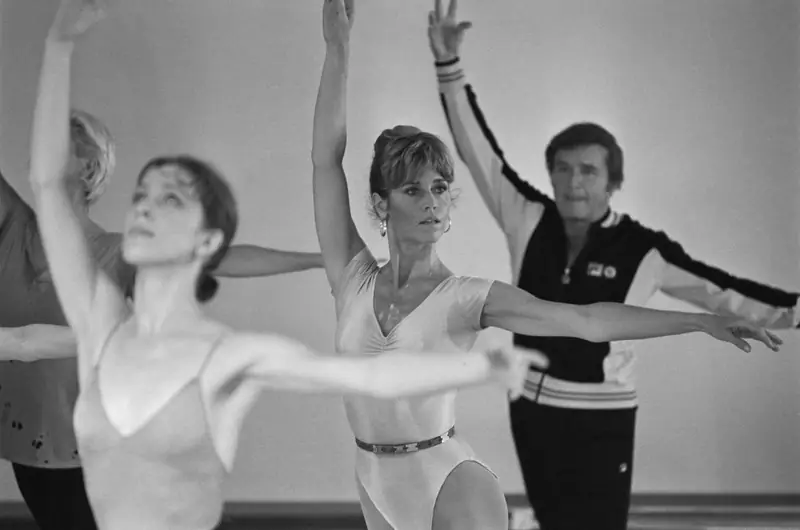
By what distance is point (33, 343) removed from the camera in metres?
1.57

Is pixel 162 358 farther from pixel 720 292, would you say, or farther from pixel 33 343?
pixel 720 292

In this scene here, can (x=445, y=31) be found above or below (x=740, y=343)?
above

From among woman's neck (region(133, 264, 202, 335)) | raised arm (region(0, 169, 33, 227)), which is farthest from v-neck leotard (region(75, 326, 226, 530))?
raised arm (region(0, 169, 33, 227))

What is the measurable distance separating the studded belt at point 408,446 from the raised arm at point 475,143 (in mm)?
438

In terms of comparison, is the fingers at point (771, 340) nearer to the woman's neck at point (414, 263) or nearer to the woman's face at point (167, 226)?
the woman's neck at point (414, 263)

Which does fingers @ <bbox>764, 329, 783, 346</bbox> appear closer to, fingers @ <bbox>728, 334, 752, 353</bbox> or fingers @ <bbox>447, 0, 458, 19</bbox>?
fingers @ <bbox>728, 334, 752, 353</bbox>

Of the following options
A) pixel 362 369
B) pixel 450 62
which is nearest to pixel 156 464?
pixel 362 369

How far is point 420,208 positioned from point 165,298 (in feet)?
1.82

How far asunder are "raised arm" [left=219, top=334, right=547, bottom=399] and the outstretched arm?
17.8 inches

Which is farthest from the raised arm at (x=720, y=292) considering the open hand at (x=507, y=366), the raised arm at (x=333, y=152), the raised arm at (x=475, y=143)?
the raised arm at (x=333, y=152)

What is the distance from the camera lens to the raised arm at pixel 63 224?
1.45 meters

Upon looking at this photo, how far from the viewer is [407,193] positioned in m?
1.42

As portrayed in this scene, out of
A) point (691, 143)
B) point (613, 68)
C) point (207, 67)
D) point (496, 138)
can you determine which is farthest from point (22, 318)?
point (691, 143)

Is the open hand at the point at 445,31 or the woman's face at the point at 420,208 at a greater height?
the open hand at the point at 445,31
